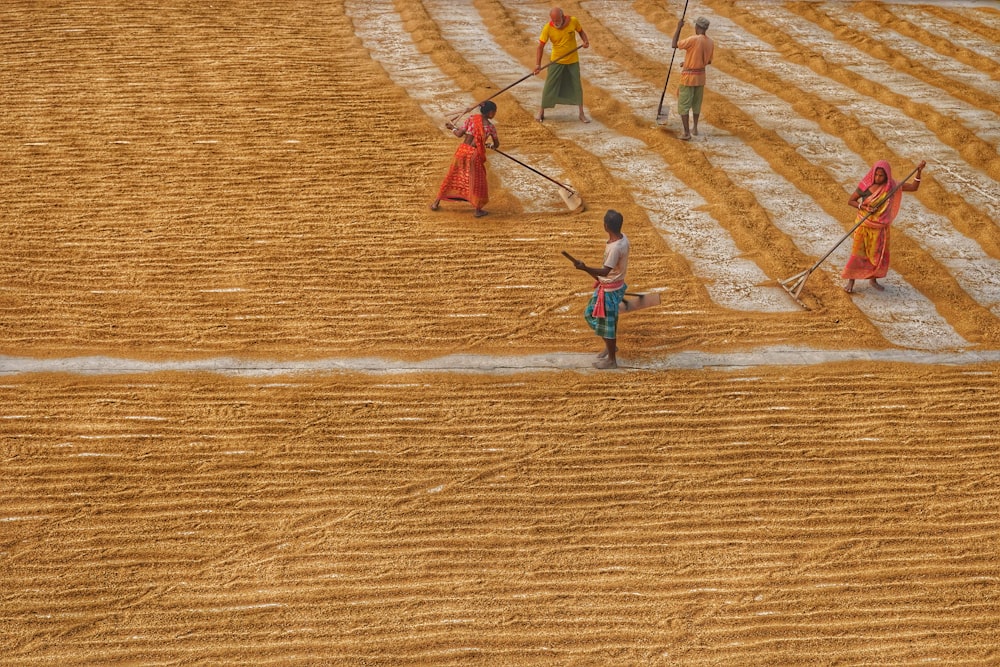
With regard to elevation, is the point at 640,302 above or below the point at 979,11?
below

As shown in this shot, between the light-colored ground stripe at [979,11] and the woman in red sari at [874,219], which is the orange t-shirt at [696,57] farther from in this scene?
the light-colored ground stripe at [979,11]

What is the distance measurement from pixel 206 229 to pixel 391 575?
5.14 meters

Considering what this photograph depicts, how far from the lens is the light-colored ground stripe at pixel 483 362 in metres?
8.53

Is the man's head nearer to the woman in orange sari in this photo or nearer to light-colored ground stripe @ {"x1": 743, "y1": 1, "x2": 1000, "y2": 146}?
the woman in orange sari

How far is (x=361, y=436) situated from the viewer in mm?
7906

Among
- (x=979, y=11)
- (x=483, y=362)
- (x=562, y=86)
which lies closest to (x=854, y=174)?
(x=562, y=86)

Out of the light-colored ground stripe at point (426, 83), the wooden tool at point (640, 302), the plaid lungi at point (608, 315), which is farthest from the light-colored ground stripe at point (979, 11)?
the plaid lungi at point (608, 315)

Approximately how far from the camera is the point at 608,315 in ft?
28.1

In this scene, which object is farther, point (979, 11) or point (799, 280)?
point (979, 11)

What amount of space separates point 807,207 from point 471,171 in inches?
157

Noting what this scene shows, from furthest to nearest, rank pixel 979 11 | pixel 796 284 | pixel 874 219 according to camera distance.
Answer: pixel 979 11, pixel 796 284, pixel 874 219

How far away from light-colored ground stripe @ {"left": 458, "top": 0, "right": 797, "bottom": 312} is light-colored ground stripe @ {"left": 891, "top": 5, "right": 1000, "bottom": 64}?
20.5ft

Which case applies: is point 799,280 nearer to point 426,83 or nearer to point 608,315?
point 608,315

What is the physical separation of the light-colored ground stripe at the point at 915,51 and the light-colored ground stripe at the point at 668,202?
16.5 ft
